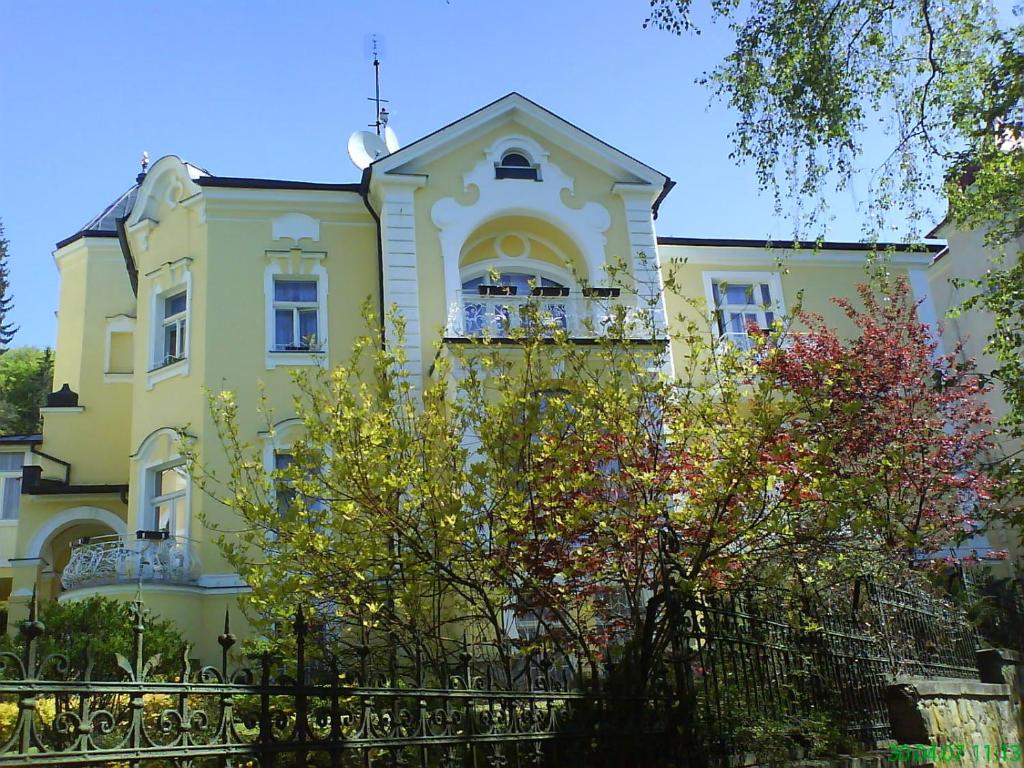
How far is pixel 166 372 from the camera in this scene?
57.6ft

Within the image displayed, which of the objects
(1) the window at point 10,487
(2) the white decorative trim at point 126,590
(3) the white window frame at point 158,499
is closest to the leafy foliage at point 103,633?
(2) the white decorative trim at point 126,590

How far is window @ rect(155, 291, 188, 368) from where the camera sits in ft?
58.8

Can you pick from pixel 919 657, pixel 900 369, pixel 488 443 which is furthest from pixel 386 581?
pixel 900 369

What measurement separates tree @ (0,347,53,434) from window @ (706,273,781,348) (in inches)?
1483

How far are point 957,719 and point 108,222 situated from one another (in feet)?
75.0

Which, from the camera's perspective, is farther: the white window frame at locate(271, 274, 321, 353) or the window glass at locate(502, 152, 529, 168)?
the window glass at locate(502, 152, 529, 168)

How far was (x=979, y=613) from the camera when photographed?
14.6 meters

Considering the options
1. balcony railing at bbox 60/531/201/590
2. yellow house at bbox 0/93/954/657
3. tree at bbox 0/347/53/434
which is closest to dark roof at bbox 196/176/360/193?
yellow house at bbox 0/93/954/657

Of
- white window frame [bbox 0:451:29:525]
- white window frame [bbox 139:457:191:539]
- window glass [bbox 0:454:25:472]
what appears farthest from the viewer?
window glass [bbox 0:454:25:472]

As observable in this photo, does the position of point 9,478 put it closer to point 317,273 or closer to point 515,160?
point 317,273

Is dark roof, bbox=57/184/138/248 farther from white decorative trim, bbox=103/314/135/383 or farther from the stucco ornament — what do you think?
the stucco ornament

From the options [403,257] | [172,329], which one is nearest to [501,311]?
[403,257]

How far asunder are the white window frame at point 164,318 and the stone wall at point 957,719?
12.9 meters

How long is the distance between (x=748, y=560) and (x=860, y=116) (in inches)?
213
